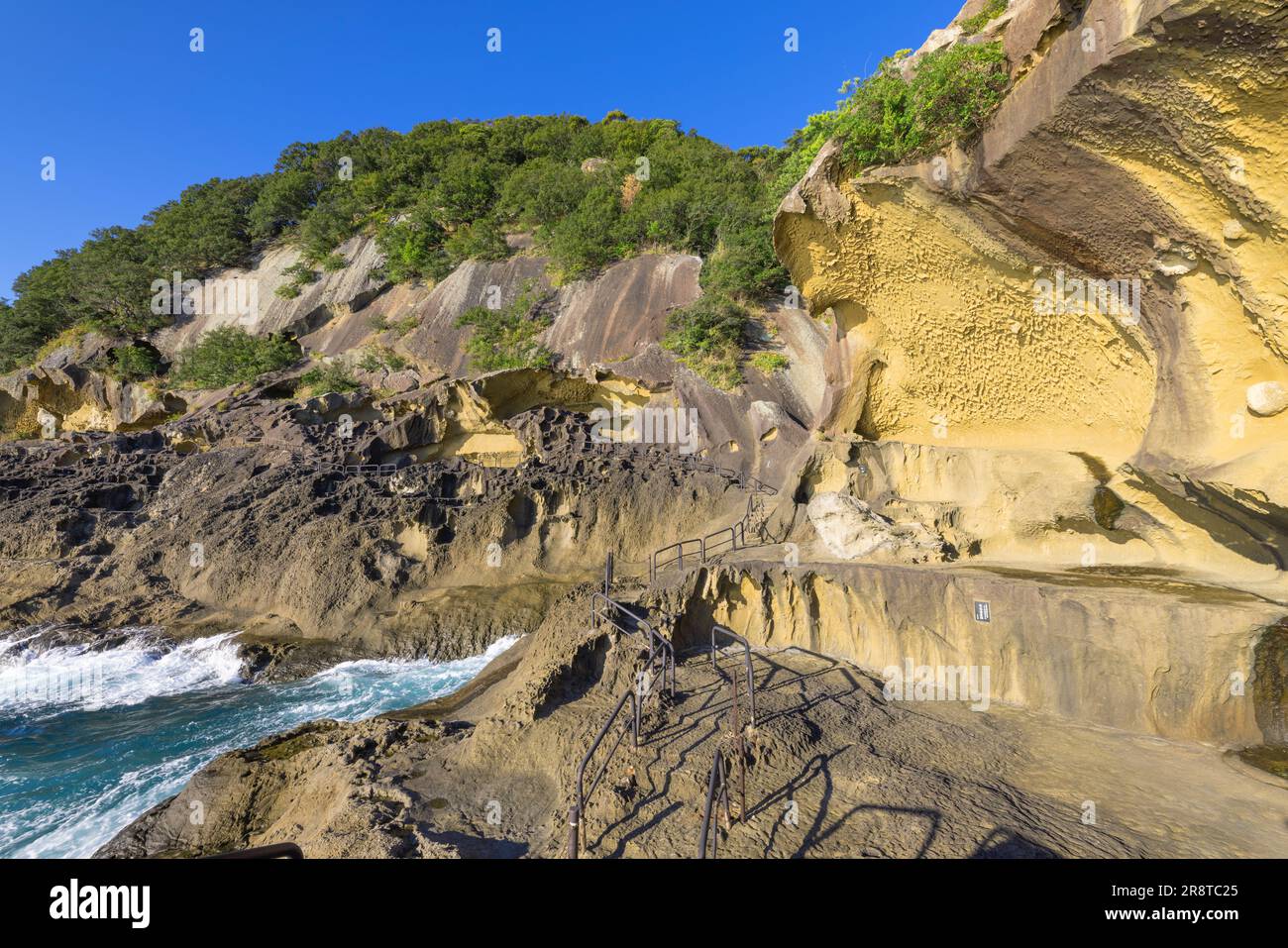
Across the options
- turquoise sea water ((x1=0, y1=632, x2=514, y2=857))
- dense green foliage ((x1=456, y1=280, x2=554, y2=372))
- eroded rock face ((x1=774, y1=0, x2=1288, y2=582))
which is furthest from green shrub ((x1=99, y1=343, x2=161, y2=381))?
eroded rock face ((x1=774, y1=0, x2=1288, y2=582))

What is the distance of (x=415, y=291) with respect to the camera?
93.5 feet

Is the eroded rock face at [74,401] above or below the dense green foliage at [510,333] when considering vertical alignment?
below

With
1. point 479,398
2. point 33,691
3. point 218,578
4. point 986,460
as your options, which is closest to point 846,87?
point 986,460

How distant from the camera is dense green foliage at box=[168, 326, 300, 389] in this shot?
1033 inches

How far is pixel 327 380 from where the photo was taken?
23.9m

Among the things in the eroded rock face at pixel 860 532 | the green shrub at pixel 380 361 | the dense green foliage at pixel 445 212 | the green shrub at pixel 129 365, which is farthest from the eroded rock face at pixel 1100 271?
the green shrub at pixel 129 365

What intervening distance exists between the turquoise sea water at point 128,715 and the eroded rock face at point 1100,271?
38.1 ft

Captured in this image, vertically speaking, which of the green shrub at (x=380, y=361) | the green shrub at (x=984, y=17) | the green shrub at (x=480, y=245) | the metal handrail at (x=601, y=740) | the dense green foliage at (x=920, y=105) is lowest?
the metal handrail at (x=601, y=740)

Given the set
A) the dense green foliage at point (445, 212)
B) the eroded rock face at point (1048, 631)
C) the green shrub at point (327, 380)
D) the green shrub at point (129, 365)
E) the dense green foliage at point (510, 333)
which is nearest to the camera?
the eroded rock face at point (1048, 631)

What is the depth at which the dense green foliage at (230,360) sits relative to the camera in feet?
86.1

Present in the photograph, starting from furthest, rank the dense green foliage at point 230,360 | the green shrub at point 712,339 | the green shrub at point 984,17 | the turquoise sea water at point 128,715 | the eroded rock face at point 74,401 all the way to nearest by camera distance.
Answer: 1. the dense green foliage at point 230,360
2. the eroded rock face at point 74,401
3. the green shrub at point 712,339
4. the green shrub at point 984,17
5. the turquoise sea water at point 128,715

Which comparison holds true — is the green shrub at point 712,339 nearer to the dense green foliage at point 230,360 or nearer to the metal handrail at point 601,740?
the metal handrail at point 601,740

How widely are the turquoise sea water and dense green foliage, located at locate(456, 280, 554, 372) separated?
12065 millimetres

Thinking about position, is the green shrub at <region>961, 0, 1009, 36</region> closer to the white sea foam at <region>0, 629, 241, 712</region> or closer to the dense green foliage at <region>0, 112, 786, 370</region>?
the dense green foliage at <region>0, 112, 786, 370</region>
